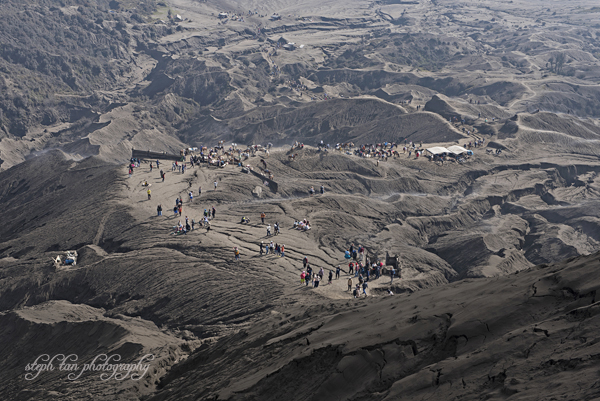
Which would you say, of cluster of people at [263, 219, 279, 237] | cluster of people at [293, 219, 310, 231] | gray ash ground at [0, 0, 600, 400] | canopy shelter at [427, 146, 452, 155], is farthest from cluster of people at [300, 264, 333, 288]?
canopy shelter at [427, 146, 452, 155]

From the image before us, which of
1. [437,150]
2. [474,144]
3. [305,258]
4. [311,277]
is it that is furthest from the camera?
[474,144]

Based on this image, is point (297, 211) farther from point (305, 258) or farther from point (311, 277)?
point (311, 277)

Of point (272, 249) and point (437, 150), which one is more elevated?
point (272, 249)

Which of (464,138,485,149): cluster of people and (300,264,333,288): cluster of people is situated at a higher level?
(300,264,333,288): cluster of people

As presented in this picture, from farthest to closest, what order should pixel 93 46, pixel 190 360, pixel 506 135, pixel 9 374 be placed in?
pixel 93 46
pixel 506 135
pixel 9 374
pixel 190 360

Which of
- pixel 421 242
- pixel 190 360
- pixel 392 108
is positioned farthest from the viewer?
pixel 392 108

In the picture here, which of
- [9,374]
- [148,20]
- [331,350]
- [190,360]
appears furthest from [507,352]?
[148,20]

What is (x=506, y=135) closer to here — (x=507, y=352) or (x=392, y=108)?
(x=392, y=108)

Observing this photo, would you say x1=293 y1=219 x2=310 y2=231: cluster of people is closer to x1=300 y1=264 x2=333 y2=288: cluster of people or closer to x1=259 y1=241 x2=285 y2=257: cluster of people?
x1=259 y1=241 x2=285 y2=257: cluster of people

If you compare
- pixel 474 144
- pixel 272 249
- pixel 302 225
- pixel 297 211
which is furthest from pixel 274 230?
pixel 474 144

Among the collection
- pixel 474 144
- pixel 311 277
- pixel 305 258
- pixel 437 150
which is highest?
pixel 305 258

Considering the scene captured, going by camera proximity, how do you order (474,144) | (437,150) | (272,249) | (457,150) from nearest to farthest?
(272,249) → (437,150) → (457,150) → (474,144)
